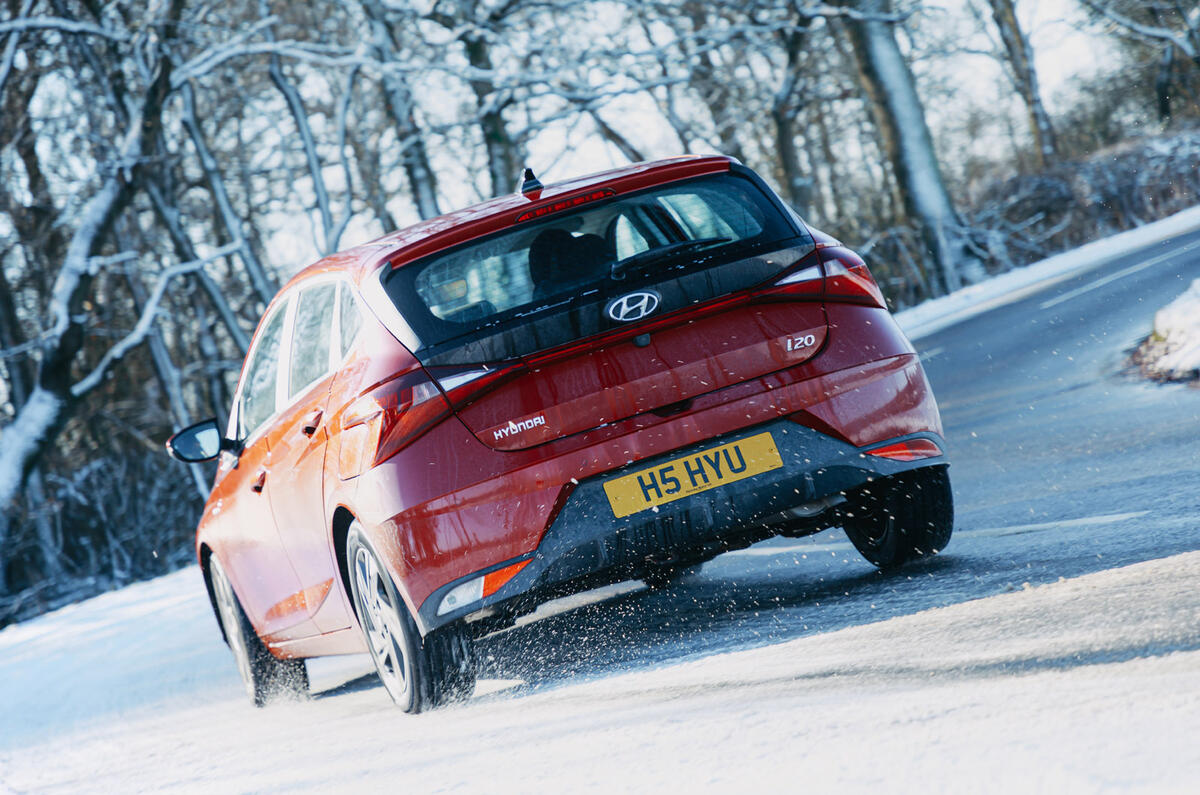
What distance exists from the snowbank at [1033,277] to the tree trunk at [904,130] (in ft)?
5.43

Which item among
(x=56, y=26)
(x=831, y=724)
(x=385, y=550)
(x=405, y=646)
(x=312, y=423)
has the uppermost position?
(x=56, y=26)

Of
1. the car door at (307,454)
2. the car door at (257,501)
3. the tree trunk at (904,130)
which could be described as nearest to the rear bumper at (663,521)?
the car door at (307,454)

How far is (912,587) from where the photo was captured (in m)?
5.10

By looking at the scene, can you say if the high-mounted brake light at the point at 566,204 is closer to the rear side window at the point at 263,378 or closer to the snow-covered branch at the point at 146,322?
the rear side window at the point at 263,378

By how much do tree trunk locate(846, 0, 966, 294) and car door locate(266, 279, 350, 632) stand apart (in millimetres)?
17736

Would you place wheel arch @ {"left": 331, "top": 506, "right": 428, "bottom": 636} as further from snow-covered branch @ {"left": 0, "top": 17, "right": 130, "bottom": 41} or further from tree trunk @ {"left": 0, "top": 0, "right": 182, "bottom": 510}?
snow-covered branch @ {"left": 0, "top": 17, "right": 130, "bottom": 41}

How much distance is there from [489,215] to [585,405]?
0.89 m

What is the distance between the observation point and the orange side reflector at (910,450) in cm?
487

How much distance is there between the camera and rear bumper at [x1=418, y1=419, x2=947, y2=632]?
180 inches

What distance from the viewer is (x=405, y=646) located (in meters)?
4.87

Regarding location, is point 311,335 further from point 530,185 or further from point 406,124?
point 406,124

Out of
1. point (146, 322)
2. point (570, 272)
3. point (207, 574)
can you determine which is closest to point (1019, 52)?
point (146, 322)

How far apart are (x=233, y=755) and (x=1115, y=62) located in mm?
39124

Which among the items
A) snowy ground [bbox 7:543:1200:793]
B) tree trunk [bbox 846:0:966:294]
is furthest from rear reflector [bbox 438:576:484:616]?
tree trunk [bbox 846:0:966:294]
